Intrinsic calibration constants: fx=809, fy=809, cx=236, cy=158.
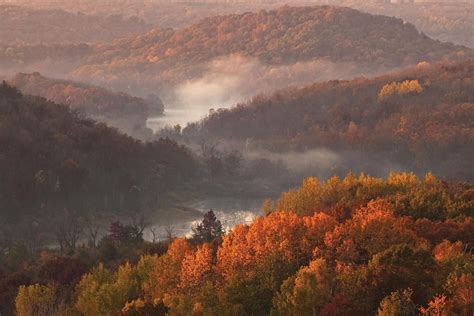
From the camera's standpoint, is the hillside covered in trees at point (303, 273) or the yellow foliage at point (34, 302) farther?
the yellow foliage at point (34, 302)

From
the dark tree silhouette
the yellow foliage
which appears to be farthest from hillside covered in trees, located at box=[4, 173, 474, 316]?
the dark tree silhouette

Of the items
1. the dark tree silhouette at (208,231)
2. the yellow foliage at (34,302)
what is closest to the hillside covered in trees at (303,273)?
the yellow foliage at (34,302)

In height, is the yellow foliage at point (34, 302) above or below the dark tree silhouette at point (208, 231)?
above

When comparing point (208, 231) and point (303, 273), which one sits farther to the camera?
point (208, 231)

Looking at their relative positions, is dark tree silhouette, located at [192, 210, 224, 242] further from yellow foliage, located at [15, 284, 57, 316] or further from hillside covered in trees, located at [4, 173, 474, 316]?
yellow foliage, located at [15, 284, 57, 316]

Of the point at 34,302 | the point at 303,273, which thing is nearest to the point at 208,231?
the point at 34,302

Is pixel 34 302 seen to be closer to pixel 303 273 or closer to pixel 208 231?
pixel 303 273

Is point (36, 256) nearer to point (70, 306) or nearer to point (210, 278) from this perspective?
point (70, 306)

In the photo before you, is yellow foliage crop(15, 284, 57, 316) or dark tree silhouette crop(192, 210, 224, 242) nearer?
yellow foliage crop(15, 284, 57, 316)

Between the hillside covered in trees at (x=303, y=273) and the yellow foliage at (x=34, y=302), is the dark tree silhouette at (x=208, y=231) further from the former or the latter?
the yellow foliage at (x=34, y=302)
